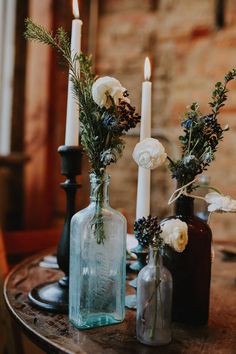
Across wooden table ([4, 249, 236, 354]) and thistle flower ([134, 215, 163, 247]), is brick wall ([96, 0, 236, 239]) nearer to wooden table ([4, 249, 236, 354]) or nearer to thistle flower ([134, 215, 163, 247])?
wooden table ([4, 249, 236, 354])

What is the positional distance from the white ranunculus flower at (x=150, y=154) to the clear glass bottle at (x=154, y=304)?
5.7 inches

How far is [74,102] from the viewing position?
3.13 feet

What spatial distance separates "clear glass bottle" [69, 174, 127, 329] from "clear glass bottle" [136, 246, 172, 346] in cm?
9

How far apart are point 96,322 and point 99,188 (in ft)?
0.82

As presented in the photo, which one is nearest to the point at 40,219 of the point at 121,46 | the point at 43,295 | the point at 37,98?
the point at 37,98

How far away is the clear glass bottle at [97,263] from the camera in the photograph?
0.84 metres

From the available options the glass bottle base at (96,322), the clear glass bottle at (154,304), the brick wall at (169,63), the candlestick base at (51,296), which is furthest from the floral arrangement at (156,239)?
the brick wall at (169,63)

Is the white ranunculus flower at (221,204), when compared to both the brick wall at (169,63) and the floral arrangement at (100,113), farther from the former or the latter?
the brick wall at (169,63)

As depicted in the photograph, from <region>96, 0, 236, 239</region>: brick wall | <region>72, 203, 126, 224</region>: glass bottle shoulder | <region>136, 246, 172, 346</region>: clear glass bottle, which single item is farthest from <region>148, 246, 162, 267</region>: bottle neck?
<region>96, 0, 236, 239</region>: brick wall

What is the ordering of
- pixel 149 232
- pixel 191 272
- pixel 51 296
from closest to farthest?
pixel 149 232
pixel 191 272
pixel 51 296

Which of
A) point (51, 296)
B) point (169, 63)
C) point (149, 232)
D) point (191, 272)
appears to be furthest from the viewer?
point (169, 63)

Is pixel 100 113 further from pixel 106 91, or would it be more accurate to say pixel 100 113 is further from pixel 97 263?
pixel 97 263

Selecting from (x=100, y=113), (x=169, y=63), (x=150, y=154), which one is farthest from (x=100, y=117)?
(x=169, y=63)

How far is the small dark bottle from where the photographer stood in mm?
869
